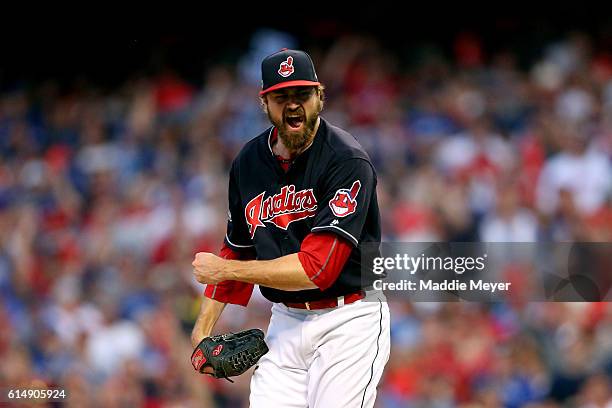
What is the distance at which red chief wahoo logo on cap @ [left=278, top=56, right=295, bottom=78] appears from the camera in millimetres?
3025

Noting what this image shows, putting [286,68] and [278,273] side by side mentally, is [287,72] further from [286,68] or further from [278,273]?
[278,273]

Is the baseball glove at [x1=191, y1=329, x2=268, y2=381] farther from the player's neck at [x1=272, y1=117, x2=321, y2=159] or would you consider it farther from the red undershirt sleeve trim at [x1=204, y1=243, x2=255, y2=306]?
the player's neck at [x1=272, y1=117, x2=321, y2=159]

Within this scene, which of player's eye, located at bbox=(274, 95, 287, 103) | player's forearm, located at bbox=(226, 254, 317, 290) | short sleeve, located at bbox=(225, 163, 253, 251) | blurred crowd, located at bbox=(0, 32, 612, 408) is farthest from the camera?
blurred crowd, located at bbox=(0, 32, 612, 408)

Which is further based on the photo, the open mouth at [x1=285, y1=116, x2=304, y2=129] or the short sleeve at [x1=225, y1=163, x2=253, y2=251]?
the short sleeve at [x1=225, y1=163, x2=253, y2=251]

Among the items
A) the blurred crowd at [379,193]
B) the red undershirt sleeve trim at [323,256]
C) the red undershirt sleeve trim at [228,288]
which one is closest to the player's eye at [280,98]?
the red undershirt sleeve trim at [323,256]

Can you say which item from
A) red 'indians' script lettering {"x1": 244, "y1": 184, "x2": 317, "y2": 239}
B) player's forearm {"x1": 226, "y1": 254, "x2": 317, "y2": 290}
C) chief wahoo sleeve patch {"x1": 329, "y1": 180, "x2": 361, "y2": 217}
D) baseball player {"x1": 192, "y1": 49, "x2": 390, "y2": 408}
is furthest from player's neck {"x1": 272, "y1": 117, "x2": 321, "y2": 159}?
player's forearm {"x1": 226, "y1": 254, "x2": 317, "y2": 290}

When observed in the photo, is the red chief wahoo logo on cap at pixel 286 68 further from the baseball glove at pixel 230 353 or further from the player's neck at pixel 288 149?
the baseball glove at pixel 230 353

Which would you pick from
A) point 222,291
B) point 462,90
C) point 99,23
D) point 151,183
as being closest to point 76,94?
point 99,23

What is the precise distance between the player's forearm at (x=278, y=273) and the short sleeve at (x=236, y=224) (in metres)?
0.34

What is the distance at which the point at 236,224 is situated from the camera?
334cm

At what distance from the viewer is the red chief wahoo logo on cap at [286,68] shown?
9.93ft

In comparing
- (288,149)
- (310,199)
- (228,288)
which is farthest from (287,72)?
(228,288)

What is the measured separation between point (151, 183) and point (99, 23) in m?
1.95

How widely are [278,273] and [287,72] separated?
67 cm
